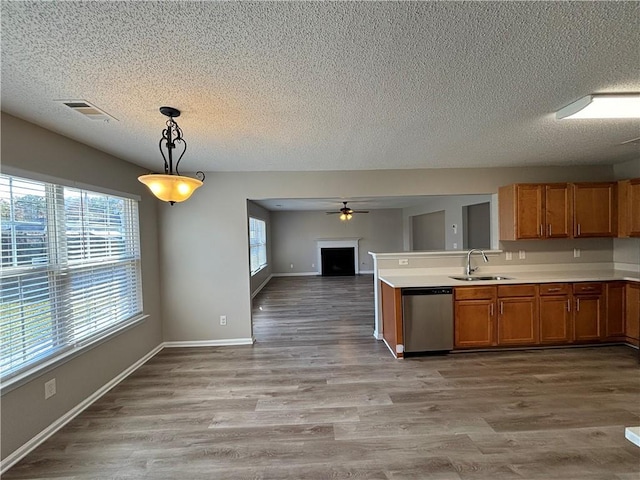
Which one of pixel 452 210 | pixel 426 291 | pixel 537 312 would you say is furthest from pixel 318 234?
pixel 537 312

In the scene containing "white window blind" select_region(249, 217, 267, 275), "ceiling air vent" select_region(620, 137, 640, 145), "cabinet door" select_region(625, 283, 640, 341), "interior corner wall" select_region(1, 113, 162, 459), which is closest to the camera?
"interior corner wall" select_region(1, 113, 162, 459)

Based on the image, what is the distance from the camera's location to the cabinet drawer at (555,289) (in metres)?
3.40

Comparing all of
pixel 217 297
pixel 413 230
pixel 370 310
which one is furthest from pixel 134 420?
pixel 413 230

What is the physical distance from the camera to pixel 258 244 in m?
8.05

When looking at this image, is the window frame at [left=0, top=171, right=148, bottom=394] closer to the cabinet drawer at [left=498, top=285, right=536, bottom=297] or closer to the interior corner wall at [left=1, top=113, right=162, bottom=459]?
the interior corner wall at [left=1, top=113, right=162, bottom=459]

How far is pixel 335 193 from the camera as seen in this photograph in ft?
12.7

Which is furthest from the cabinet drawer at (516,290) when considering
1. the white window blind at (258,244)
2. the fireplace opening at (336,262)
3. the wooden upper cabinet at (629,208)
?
the fireplace opening at (336,262)

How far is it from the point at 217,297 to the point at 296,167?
2.10 metres

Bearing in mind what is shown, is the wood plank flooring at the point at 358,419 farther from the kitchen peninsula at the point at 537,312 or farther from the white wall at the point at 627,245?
the white wall at the point at 627,245

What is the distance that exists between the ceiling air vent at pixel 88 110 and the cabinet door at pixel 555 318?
4801mm

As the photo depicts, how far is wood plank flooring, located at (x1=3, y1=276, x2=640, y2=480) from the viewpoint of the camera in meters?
1.79

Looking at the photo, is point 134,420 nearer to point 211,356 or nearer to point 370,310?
point 211,356

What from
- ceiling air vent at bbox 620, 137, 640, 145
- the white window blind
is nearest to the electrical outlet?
the white window blind

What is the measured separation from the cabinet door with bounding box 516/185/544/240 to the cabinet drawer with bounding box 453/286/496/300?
0.88 meters
